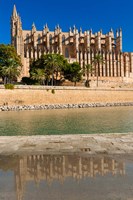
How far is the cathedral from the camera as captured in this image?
3526 inches

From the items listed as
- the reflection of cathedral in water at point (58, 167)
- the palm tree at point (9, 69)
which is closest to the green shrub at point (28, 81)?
the palm tree at point (9, 69)

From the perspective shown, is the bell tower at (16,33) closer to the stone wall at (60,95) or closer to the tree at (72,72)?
the tree at (72,72)

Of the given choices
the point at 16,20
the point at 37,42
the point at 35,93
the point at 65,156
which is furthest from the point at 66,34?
the point at 65,156

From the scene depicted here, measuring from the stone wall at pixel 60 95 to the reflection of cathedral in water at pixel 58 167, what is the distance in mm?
43595

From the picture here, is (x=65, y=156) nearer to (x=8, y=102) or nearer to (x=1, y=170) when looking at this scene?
(x=1, y=170)

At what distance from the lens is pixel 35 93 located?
52500 mm

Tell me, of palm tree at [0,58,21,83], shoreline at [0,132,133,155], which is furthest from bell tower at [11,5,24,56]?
shoreline at [0,132,133,155]

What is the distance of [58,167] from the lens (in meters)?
5.84

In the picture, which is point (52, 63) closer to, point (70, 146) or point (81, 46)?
point (81, 46)

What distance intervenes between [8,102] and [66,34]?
181 feet

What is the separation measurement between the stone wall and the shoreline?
4125 cm

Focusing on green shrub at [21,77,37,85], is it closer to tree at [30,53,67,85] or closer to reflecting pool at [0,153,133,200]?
tree at [30,53,67,85]

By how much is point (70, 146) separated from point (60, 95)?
47.7 metres

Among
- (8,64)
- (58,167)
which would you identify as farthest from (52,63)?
(58,167)
